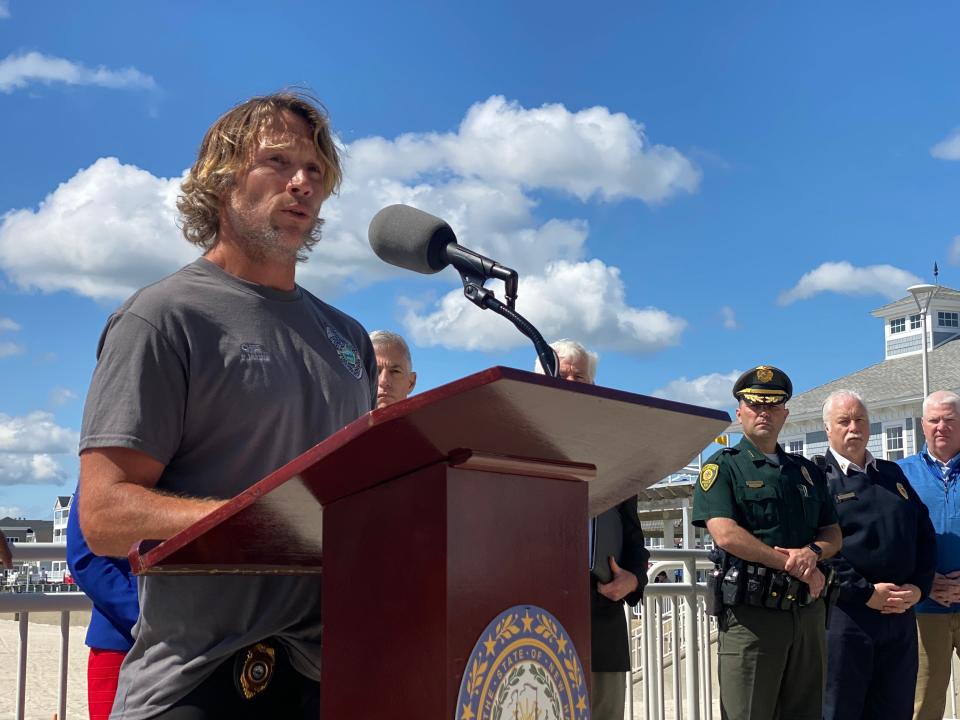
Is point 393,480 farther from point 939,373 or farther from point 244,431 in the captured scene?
point 939,373

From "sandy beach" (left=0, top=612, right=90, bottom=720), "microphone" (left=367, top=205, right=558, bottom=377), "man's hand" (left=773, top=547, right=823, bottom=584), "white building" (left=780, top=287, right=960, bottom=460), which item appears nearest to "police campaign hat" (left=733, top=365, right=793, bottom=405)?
"man's hand" (left=773, top=547, right=823, bottom=584)

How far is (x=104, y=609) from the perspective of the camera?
3.07 meters

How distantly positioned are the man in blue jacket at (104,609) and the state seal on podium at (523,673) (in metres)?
1.96

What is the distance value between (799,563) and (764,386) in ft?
3.25

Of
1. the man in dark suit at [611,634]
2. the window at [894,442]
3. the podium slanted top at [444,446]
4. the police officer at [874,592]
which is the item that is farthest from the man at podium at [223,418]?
the window at [894,442]

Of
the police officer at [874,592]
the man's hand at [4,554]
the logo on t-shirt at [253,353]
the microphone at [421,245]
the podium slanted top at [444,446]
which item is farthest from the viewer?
the police officer at [874,592]

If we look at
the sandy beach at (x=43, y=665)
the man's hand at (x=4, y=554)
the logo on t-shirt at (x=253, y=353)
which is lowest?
the sandy beach at (x=43, y=665)

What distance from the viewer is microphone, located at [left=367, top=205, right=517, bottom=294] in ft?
6.96

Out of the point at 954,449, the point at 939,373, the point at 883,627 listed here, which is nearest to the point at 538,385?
the point at 883,627

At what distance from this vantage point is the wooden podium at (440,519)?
121cm

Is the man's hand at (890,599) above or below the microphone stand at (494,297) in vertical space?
below

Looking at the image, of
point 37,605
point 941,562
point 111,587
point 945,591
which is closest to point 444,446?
point 111,587

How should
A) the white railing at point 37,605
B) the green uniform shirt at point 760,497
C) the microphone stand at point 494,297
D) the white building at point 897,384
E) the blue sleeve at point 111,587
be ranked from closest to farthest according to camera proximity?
the microphone stand at point 494,297
the blue sleeve at point 111,587
the white railing at point 37,605
the green uniform shirt at point 760,497
the white building at point 897,384

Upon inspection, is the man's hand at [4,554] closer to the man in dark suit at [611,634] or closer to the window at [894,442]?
the man in dark suit at [611,634]
